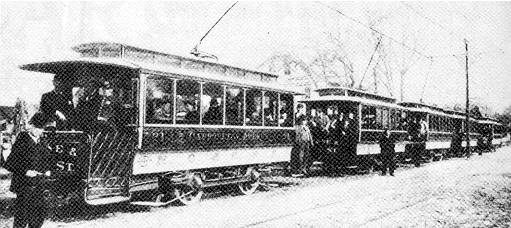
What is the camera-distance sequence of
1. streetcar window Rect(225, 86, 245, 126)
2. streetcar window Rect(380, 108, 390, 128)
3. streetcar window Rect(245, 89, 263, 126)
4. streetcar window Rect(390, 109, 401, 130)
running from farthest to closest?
streetcar window Rect(390, 109, 401, 130) < streetcar window Rect(380, 108, 390, 128) < streetcar window Rect(245, 89, 263, 126) < streetcar window Rect(225, 86, 245, 126)

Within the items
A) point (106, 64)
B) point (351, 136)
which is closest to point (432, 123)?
point (351, 136)

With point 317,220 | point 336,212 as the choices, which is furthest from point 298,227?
point 336,212

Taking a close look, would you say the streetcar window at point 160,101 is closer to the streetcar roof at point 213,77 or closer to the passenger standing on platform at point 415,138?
the streetcar roof at point 213,77

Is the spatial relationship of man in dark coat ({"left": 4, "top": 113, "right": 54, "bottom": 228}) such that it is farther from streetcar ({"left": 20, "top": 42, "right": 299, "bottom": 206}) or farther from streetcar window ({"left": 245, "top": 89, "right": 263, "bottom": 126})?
streetcar window ({"left": 245, "top": 89, "right": 263, "bottom": 126})

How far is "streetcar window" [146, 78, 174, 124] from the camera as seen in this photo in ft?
30.0

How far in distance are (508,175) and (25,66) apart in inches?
599

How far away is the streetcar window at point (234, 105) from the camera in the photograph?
36.2ft

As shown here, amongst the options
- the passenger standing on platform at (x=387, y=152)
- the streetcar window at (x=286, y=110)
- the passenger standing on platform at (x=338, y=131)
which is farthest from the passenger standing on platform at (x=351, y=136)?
the streetcar window at (x=286, y=110)

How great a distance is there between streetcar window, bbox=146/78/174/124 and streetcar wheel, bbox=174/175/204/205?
1395 millimetres

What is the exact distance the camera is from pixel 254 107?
11977 mm

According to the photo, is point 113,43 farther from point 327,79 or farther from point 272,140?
point 327,79

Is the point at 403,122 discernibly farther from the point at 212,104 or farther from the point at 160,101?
the point at 160,101

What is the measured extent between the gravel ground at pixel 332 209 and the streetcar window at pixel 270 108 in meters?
1.74

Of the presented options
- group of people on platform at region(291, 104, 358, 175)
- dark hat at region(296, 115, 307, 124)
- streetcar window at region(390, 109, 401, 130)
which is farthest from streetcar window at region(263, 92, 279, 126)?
streetcar window at region(390, 109, 401, 130)
